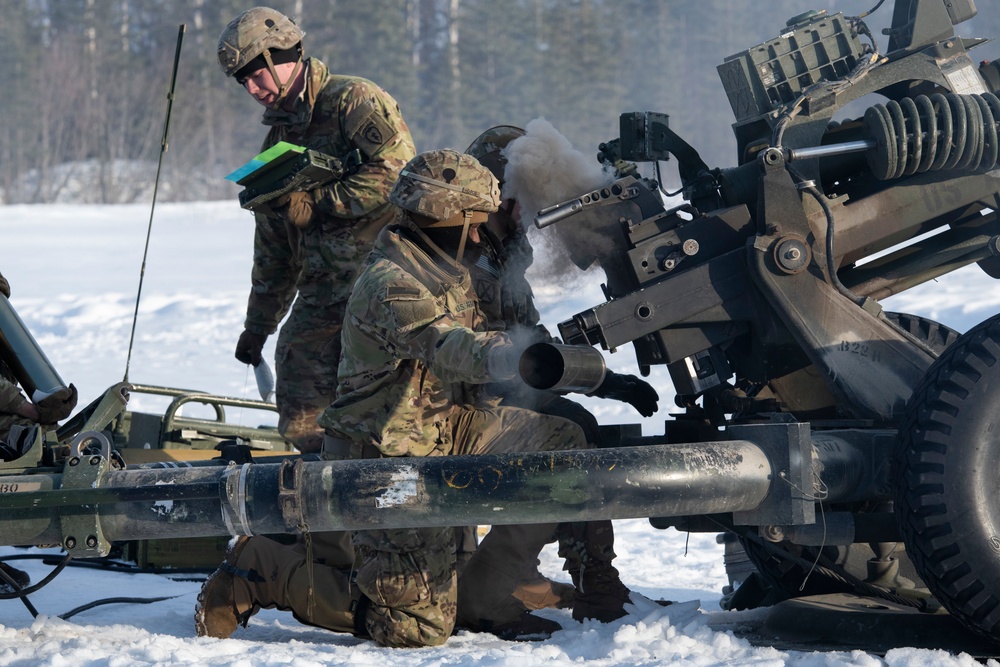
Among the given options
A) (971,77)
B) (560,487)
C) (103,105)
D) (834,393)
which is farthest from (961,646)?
(103,105)

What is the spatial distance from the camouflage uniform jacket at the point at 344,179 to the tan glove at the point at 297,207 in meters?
0.04

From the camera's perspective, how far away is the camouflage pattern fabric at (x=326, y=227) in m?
5.47

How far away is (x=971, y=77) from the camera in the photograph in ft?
14.4

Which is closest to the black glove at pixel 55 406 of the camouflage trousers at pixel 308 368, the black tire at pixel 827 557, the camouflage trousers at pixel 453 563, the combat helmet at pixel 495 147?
the camouflage trousers at pixel 308 368

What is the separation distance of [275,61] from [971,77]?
2.77 m

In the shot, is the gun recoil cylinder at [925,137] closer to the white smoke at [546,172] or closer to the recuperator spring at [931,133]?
the recuperator spring at [931,133]

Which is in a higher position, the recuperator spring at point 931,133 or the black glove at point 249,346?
the recuperator spring at point 931,133

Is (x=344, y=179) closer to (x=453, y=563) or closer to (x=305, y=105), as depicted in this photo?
(x=305, y=105)

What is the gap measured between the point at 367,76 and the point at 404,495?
3308 centimetres

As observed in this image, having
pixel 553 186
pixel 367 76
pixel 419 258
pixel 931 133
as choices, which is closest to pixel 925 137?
pixel 931 133

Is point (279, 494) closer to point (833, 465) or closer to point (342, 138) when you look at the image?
point (833, 465)

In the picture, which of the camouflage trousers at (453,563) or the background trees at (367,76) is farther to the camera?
the background trees at (367,76)

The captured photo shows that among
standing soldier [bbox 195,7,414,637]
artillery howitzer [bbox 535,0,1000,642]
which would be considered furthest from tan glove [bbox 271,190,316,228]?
artillery howitzer [bbox 535,0,1000,642]

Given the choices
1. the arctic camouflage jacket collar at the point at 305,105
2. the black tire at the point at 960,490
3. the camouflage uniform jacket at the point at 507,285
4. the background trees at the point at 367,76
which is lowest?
the black tire at the point at 960,490
